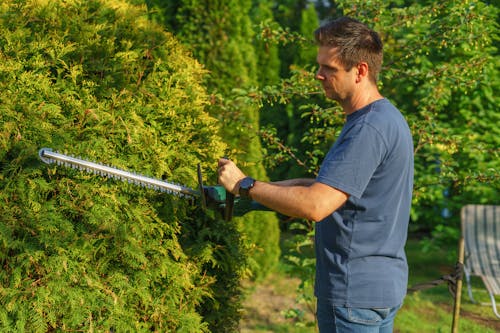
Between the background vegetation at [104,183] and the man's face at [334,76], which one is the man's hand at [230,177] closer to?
the man's face at [334,76]

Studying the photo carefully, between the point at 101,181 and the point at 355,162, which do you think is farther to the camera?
the point at 101,181

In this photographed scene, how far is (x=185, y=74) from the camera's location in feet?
11.0


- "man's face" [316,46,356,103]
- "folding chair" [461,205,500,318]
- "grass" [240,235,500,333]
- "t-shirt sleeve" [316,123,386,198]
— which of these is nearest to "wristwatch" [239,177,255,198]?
"t-shirt sleeve" [316,123,386,198]

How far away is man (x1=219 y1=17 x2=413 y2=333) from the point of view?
2.22 m

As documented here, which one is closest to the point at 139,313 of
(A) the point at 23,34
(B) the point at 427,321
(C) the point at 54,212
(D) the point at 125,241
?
(D) the point at 125,241

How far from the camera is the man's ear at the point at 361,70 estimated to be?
7.63ft

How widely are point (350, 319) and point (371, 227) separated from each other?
1.16 ft

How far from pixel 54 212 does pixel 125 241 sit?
0.36 meters

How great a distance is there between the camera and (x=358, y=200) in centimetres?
228

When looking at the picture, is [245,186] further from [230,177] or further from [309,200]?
[309,200]

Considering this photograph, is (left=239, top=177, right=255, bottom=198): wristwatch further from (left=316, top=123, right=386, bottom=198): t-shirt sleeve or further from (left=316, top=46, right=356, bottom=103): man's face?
(left=316, top=46, right=356, bottom=103): man's face

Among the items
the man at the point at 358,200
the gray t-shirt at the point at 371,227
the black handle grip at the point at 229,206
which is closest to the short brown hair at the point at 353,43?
the man at the point at 358,200

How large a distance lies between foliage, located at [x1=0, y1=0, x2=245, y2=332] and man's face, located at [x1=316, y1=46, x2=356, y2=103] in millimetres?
1059

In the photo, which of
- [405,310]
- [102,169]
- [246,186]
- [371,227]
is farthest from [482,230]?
[102,169]
